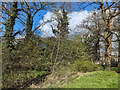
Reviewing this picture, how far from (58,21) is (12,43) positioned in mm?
2745

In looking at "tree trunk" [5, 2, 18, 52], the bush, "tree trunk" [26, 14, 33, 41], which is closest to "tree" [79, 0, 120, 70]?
the bush

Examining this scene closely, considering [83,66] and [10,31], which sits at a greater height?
[10,31]

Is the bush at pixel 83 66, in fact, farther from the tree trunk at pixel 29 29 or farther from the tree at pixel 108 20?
the tree trunk at pixel 29 29

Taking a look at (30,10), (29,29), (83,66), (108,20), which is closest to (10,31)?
(29,29)

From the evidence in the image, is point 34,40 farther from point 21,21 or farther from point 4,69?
point 4,69

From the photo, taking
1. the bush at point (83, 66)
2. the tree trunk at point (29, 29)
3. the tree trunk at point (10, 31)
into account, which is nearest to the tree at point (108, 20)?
the bush at point (83, 66)

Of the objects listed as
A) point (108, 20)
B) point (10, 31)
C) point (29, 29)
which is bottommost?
point (10, 31)

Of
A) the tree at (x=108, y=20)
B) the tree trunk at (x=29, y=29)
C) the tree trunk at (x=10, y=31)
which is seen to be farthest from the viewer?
the tree at (x=108, y=20)

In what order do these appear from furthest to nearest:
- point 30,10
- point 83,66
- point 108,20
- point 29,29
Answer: point 108,20
point 83,66
point 30,10
point 29,29

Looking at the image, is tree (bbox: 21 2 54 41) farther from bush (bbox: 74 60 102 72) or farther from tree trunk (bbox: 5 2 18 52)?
bush (bbox: 74 60 102 72)

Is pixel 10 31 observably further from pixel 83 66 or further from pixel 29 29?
pixel 83 66

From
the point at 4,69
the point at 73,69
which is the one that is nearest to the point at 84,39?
the point at 73,69

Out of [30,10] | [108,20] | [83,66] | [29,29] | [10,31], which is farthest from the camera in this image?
[108,20]

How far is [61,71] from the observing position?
5.85 m
